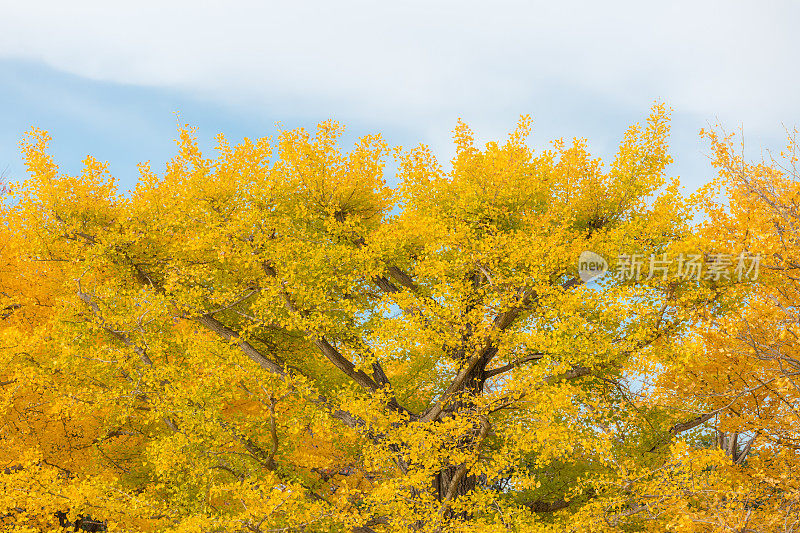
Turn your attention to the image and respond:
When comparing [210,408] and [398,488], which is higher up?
[210,408]

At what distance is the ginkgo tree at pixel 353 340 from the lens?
12.3m

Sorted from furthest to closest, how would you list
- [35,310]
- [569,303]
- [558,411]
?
[35,310]
[558,411]
[569,303]

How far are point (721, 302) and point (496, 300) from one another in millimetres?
5062

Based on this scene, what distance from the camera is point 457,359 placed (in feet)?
45.1

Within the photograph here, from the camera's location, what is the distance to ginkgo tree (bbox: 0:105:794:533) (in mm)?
12305

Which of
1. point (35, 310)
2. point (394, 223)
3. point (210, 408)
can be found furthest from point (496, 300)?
point (35, 310)

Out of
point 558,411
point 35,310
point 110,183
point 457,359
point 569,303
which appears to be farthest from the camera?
point 35,310

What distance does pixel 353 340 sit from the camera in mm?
15078

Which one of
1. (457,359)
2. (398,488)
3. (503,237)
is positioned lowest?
(398,488)

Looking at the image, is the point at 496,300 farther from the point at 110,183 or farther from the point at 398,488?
the point at 110,183

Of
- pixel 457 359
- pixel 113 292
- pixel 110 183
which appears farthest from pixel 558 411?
pixel 110 183

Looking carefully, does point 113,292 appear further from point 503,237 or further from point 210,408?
point 503,237

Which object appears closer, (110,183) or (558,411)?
(558,411)

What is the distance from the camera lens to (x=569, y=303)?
12070mm
